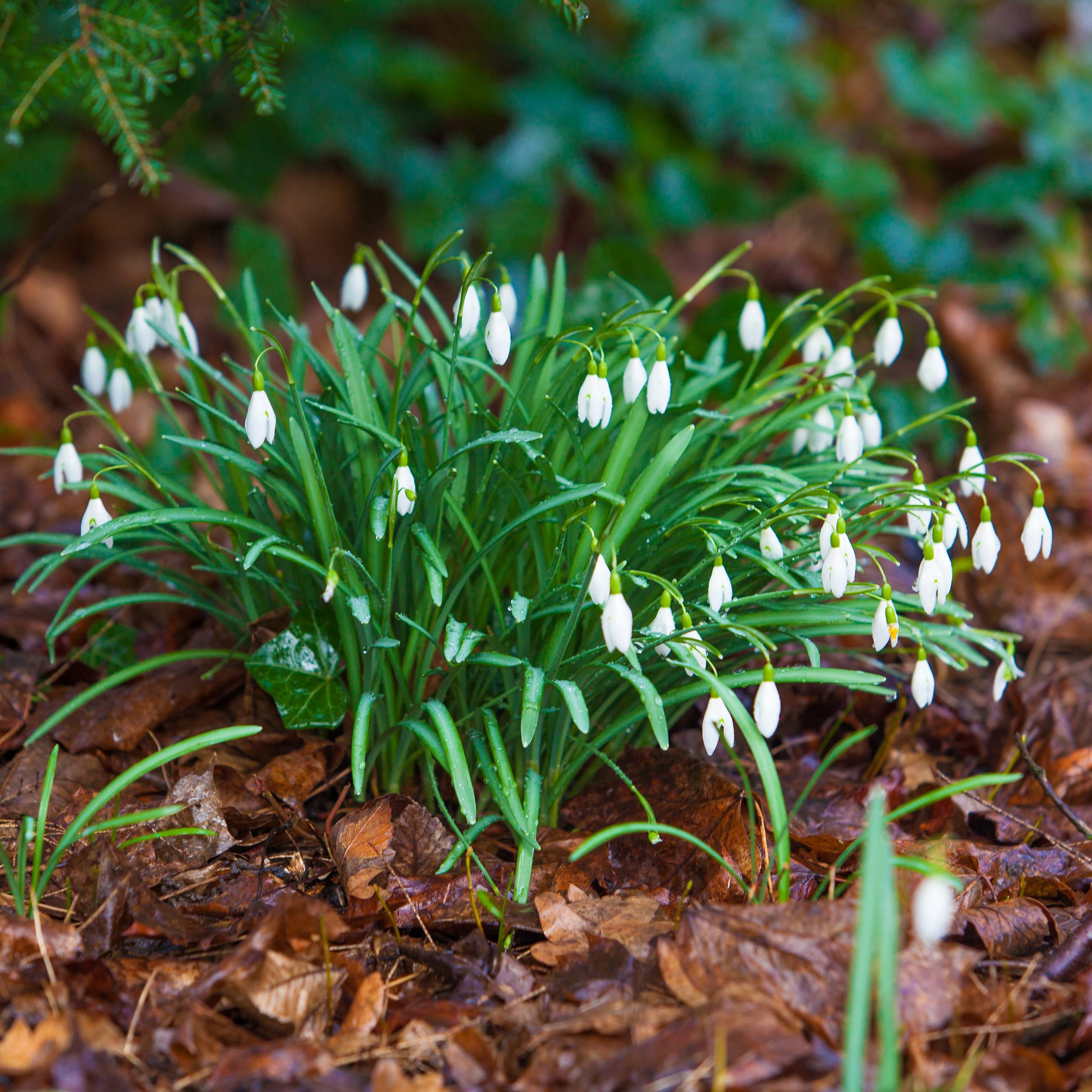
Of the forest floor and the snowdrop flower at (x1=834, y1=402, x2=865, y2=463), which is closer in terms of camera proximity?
the forest floor

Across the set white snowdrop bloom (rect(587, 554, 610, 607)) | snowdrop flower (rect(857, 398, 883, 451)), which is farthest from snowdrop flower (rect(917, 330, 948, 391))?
white snowdrop bloom (rect(587, 554, 610, 607))

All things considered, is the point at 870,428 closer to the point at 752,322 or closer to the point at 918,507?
the point at 752,322

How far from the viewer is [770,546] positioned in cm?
194

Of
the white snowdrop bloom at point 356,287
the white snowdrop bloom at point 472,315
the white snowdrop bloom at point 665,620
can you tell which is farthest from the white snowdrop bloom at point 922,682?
the white snowdrop bloom at point 356,287

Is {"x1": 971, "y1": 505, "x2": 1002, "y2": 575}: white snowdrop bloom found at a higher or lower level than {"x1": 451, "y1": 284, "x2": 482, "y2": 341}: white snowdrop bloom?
lower

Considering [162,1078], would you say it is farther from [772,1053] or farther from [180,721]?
[180,721]

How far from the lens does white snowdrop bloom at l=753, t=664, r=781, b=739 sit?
1.74 meters

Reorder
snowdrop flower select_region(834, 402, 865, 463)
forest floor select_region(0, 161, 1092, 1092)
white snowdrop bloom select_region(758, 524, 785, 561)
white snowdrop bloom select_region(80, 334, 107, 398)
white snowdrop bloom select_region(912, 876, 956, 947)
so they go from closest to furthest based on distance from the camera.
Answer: white snowdrop bloom select_region(912, 876, 956, 947)
forest floor select_region(0, 161, 1092, 1092)
white snowdrop bloom select_region(758, 524, 785, 561)
snowdrop flower select_region(834, 402, 865, 463)
white snowdrop bloom select_region(80, 334, 107, 398)

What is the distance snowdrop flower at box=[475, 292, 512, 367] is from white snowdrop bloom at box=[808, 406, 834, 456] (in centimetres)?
85

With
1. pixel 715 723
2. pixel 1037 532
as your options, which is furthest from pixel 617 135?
pixel 715 723

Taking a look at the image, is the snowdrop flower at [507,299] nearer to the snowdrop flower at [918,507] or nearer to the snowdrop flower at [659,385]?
the snowdrop flower at [659,385]

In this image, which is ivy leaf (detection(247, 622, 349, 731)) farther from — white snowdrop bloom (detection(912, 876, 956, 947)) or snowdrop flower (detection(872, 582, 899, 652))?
white snowdrop bloom (detection(912, 876, 956, 947))

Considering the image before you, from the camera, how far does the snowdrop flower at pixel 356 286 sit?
7.83 ft

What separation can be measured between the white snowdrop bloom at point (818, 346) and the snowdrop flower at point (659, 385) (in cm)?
72
